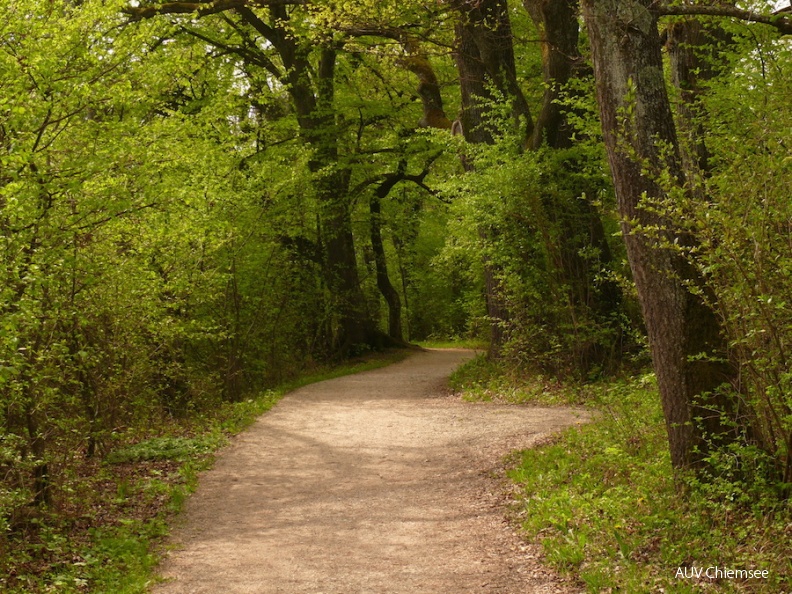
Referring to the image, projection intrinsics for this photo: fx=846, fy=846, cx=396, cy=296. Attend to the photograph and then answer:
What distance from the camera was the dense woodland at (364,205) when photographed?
20.5ft

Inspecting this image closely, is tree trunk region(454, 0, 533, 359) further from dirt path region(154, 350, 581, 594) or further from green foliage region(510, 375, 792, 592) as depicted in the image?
green foliage region(510, 375, 792, 592)

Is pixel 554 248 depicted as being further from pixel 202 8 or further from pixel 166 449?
pixel 202 8

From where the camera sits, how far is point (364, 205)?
2611 cm

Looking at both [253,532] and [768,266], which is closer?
[768,266]

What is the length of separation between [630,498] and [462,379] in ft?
35.4

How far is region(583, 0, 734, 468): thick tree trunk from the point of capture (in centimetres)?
643

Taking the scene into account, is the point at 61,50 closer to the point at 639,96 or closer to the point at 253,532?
the point at 253,532

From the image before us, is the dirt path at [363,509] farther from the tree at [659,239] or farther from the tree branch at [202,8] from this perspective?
the tree branch at [202,8]

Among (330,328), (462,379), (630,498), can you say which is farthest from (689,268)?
(330,328)

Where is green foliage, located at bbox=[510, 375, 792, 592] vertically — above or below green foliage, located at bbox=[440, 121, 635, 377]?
below

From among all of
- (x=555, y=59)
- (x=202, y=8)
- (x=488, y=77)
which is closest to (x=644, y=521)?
(x=555, y=59)

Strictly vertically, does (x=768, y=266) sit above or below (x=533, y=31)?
below

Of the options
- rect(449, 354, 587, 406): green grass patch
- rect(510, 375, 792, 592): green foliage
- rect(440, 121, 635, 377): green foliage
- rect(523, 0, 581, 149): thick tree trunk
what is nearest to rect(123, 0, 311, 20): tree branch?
rect(523, 0, 581, 149): thick tree trunk

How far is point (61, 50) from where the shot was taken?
8.29 meters
